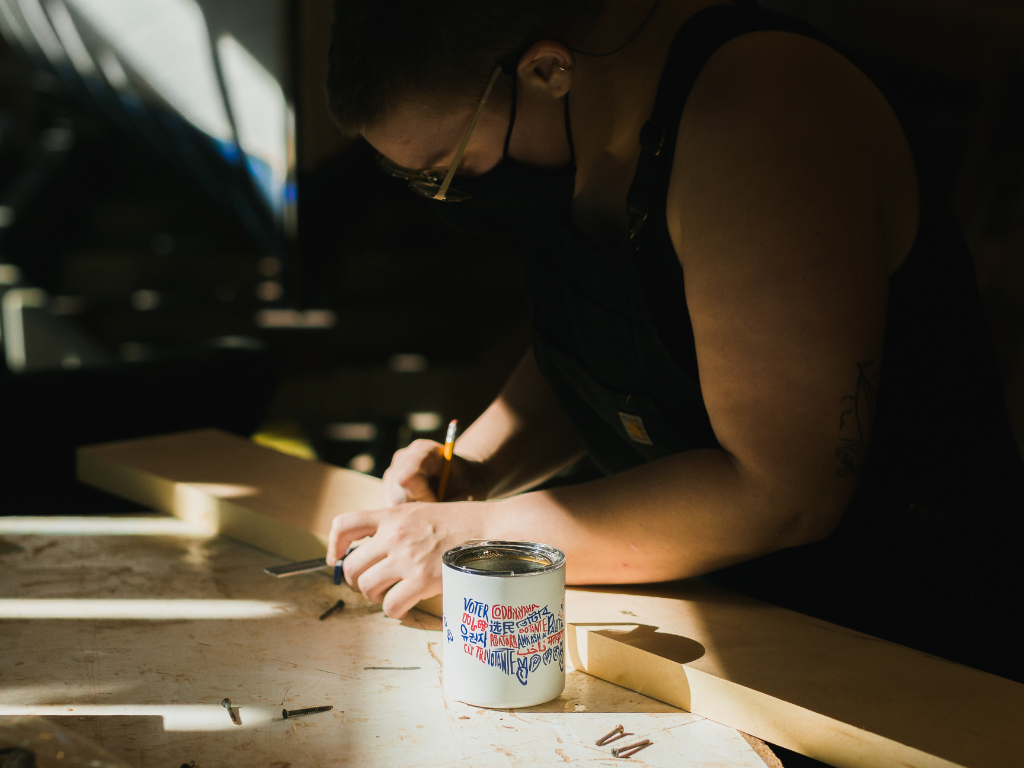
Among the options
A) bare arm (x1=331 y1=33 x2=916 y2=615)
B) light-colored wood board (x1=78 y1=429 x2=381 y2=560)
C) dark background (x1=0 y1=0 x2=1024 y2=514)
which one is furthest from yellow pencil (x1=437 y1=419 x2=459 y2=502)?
dark background (x1=0 y1=0 x2=1024 y2=514)

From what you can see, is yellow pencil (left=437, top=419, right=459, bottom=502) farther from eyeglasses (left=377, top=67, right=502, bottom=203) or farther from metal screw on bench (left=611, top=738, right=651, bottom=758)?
metal screw on bench (left=611, top=738, right=651, bottom=758)

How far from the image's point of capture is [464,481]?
135 centimetres

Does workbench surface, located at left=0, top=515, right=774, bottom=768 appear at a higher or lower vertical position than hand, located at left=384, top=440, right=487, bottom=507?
lower

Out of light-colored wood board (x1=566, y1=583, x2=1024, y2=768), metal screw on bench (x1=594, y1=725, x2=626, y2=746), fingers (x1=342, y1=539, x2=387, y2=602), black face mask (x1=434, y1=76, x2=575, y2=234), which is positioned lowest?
metal screw on bench (x1=594, y1=725, x2=626, y2=746)

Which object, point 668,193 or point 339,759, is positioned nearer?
point 339,759

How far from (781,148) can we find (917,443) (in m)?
0.43

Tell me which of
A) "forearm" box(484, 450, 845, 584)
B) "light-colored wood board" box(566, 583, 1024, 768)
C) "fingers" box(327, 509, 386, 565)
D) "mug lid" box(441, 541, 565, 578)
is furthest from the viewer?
"fingers" box(327, 509, 386, 565)

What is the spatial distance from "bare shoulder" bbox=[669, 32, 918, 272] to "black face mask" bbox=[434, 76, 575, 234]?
0.20 m

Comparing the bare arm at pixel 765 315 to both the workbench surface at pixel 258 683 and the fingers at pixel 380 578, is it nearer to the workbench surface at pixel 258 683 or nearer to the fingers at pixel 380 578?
the fingers at pixel 380 578

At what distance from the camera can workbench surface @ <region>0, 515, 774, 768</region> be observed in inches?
28.2

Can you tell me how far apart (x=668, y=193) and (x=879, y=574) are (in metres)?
0.55

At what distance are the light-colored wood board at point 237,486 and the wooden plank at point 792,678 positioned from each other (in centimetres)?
4

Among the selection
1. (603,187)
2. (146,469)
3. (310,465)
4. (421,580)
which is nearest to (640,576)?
(421,580)

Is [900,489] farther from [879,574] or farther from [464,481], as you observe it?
[464,481]
